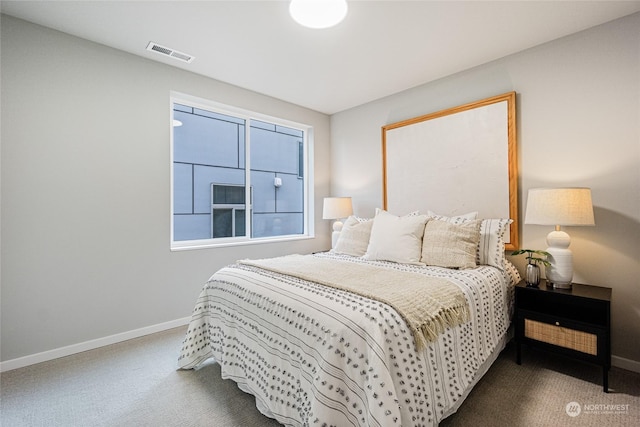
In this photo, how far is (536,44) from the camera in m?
2.54

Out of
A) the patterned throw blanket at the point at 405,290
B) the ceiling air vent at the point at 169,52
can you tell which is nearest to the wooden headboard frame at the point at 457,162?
the patterned throw blanket at the point at 405,290

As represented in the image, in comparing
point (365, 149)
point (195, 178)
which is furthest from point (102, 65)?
point (365, 149)

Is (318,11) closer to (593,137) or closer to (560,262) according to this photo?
(593,137)

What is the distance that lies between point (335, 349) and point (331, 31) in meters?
2.30

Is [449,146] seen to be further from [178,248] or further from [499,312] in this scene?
[178,248]

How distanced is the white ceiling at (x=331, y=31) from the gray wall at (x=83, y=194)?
264 millimetres

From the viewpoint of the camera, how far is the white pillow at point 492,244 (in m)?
2.37

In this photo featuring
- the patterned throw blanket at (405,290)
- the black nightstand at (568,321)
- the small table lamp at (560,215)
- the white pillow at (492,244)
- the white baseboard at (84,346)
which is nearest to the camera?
the patterned throw blanket at (405,290)

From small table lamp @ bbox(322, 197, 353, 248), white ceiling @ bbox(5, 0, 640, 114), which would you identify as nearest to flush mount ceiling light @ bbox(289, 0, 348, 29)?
white ceiling @ bbox(5, 0, 640, 114)

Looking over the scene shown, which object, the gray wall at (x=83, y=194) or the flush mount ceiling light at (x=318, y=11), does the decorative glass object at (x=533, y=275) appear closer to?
the flush mount ceiling light at (x=318, y=11)

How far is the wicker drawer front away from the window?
9.25ft

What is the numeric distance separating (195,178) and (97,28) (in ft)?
4.95

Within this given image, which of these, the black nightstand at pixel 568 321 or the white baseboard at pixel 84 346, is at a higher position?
the black nightstand at pixel 568 321

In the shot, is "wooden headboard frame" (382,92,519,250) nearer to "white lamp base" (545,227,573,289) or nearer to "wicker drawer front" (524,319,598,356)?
"white lamp base" (545,227,573,289)
